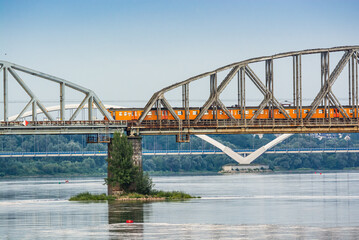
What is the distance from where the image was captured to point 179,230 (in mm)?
59031

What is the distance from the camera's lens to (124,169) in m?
92.7

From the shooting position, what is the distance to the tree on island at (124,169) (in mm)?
92062

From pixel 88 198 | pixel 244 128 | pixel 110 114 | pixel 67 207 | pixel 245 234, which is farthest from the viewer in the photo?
pixel 110 114

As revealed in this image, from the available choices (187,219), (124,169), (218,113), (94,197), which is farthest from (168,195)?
(187,219)

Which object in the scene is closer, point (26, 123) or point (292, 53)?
point (26, 123)

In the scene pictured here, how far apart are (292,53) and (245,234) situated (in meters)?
57.7

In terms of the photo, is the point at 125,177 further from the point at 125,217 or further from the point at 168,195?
the point at 125,217

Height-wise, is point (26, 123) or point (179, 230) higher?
point (26, 123)

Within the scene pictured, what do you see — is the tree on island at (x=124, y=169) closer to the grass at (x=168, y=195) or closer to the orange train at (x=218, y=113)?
the grass at (x=168, y=195)

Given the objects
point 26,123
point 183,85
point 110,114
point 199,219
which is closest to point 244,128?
point 183,85

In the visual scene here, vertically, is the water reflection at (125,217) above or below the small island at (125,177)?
below

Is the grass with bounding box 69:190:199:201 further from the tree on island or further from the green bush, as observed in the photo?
the tree on island

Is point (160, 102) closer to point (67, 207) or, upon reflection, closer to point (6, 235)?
point (67, 207)

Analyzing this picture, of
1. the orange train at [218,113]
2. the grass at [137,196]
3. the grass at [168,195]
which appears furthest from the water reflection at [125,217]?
the orange train at [218,113]
